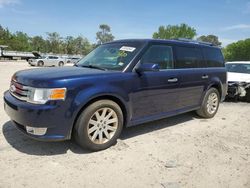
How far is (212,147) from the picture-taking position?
4.21m

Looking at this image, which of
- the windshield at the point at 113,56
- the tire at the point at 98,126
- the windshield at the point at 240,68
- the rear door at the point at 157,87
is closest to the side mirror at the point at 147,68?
the rear door at the point at 157,87

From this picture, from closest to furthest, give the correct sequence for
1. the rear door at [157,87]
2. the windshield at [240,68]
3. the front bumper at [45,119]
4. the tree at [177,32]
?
the front bumper at [45,119], the rear door at [157,87], the windshield at [240,68], the tree at [177,32]

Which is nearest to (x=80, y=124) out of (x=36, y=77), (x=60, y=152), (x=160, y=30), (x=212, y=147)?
(x=60, y=152)

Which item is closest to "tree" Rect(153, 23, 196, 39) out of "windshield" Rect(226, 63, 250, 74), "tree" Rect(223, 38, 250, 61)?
"tree" Rect(223, 38, 250, 61)

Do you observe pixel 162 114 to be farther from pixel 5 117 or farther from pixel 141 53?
pixel 5 117

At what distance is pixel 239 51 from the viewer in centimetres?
5356

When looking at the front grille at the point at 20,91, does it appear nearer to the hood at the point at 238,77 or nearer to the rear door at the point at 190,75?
the rear door at the point at 190,75

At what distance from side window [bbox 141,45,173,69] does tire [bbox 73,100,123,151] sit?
1.10 meters

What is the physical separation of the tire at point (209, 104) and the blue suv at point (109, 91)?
12cm

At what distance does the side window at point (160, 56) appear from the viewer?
4354 mm

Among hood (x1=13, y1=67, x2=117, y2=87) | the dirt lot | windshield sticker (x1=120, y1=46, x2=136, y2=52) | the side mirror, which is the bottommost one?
the dirt lot

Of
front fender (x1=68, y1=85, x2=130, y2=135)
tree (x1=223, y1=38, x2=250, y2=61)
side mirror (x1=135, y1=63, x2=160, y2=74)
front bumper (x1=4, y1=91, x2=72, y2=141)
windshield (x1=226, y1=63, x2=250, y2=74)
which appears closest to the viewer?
front bumper (x1=4, y1=91, x2=72, y2=141)

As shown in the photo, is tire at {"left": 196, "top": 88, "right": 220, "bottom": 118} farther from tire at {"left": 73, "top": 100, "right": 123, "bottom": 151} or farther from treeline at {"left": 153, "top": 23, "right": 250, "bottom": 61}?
treeline at {"left": 153, "top": 23, "right": 250, "bottom": 61}

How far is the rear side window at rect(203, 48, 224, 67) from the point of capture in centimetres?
579
